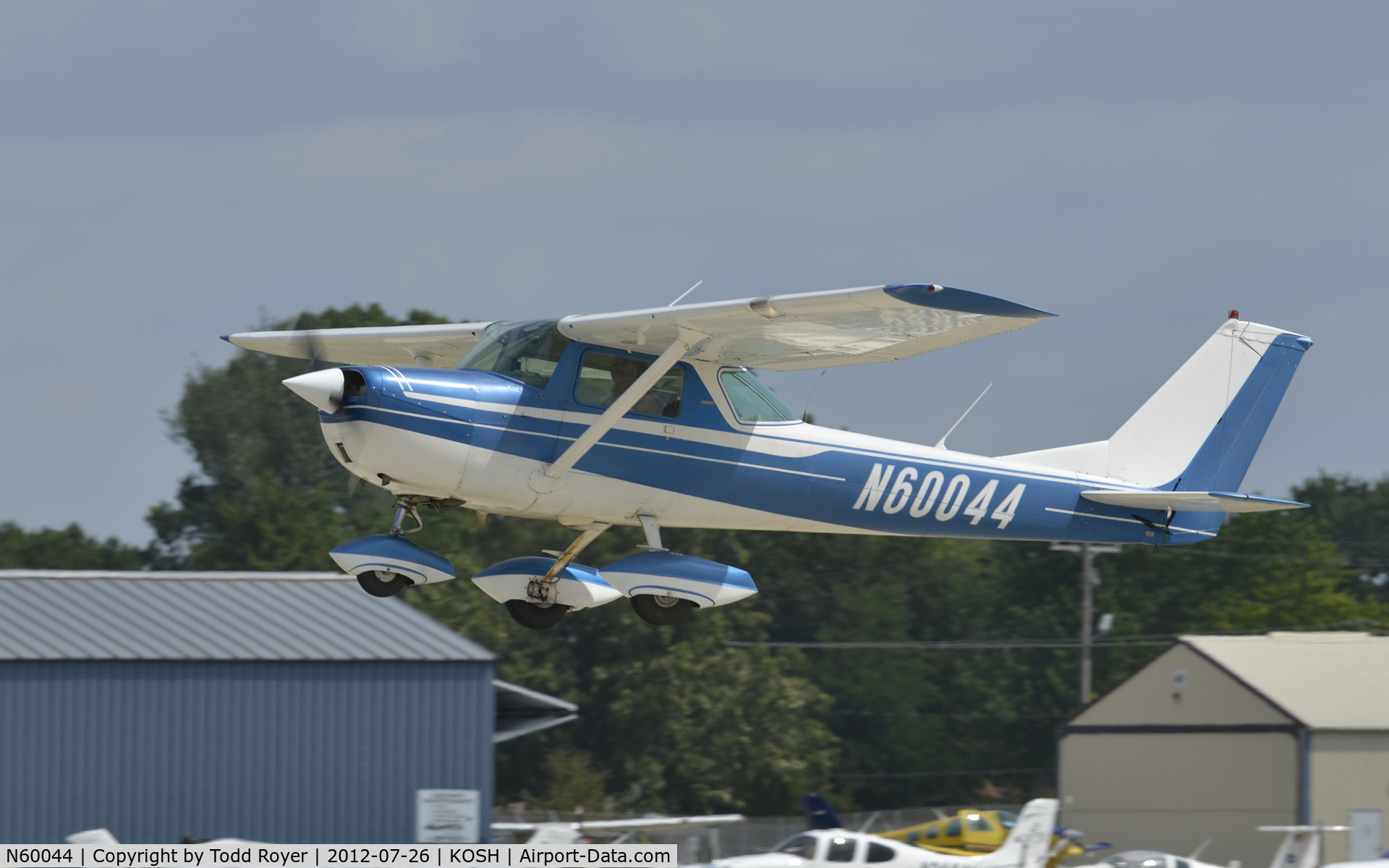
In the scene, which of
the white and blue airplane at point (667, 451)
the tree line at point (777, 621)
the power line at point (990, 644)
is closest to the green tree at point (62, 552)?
the tree line at point (777, 621)

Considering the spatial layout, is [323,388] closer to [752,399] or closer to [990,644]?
[752,399]

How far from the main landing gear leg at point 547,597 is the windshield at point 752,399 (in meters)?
1.35

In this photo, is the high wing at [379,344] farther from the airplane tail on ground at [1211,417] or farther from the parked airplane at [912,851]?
the parked airplane at [912,851]

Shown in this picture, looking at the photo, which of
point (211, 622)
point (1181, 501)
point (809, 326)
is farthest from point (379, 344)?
point (211, 622)

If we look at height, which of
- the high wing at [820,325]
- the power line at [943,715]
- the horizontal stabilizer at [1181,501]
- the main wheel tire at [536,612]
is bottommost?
the power line at [943,715]

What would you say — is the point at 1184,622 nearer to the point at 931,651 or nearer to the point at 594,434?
the point at 931,651

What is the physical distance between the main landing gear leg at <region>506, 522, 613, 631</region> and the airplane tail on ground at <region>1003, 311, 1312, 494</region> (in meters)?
4.82

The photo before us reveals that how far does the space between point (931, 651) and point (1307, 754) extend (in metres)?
31.9

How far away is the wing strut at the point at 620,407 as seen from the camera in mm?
10961

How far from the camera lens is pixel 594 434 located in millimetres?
10969

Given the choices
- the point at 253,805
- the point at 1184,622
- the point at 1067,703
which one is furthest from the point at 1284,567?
the point at 253,805

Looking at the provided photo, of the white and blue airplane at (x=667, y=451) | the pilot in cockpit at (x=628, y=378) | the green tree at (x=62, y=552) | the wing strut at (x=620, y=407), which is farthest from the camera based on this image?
the green tree at (x=62, y=552)

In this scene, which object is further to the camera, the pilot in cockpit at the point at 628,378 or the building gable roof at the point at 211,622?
the building gable roof at the point at 211,622

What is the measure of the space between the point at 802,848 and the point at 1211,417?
8.48 m
